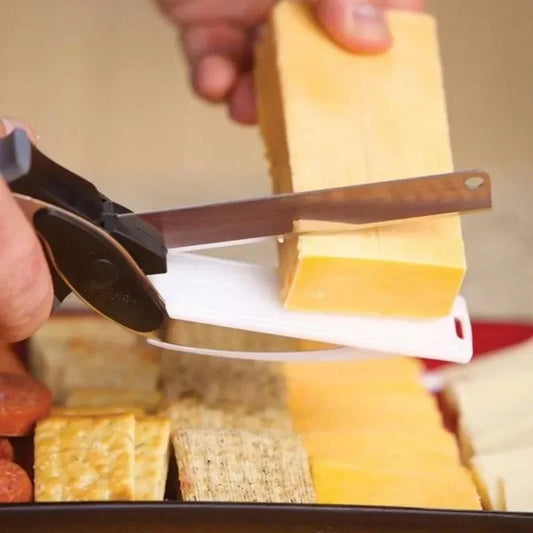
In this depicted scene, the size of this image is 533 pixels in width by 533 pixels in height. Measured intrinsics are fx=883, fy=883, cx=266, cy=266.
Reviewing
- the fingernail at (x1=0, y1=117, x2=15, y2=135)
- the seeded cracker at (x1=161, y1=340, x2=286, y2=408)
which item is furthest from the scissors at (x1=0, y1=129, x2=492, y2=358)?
the seeded cracker at (x1=161, y1=340, x2=286, y2=408)

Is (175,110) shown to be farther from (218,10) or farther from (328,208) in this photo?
(328,208)

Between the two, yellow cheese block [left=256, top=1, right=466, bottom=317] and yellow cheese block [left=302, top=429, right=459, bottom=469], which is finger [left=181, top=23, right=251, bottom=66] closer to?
yellow cheese block [left=256, top=1, right=466, bottom=317]

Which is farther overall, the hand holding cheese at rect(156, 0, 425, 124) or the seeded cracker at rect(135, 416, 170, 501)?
the hand holding cheese at rect(156, 0, 425, 124)

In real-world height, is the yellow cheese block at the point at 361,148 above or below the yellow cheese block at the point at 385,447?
above

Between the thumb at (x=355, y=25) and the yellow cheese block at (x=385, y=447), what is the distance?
1.32 ft

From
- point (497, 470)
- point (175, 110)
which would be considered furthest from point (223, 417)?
point (175, 110)

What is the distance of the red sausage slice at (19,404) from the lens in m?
0.84

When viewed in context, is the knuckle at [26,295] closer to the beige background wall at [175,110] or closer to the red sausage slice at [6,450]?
the red sausage slice at [6,450]

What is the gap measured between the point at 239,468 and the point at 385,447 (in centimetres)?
19

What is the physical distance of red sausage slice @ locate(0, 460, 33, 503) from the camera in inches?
30.6

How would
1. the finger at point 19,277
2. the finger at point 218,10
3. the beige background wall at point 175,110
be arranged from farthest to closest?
the beige background wall at point 175,110 → the finger at point 218,10 → the finger at point 19,277

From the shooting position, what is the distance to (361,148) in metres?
0.81

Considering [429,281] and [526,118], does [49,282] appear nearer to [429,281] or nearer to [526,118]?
[429,281]

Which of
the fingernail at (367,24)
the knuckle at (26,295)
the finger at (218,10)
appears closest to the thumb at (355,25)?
the fingernail at (367,24)
